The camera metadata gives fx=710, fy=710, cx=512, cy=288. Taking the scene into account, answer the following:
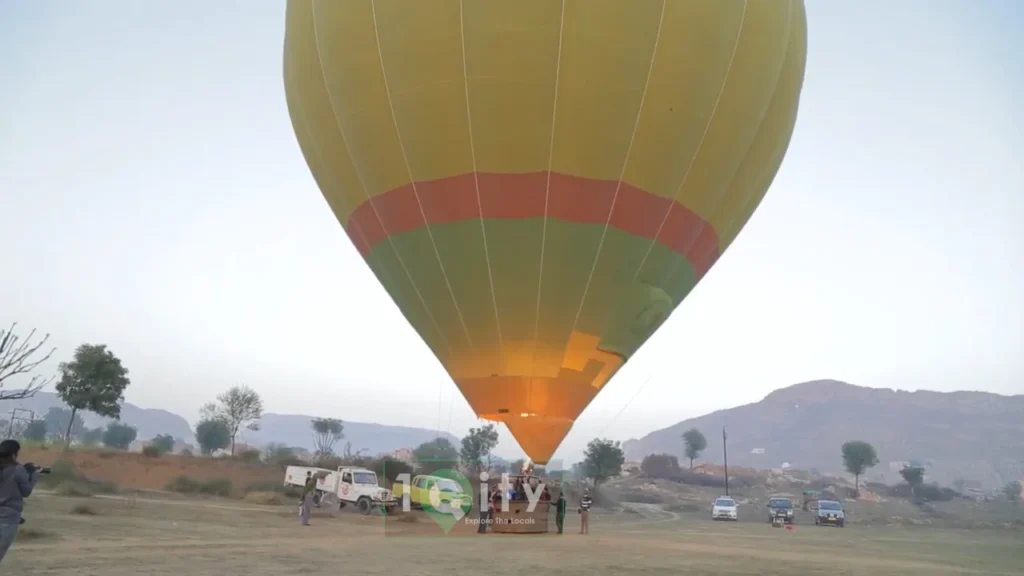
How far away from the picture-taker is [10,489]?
5.39 m

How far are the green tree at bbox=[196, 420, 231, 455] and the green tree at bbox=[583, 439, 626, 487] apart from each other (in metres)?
38.7

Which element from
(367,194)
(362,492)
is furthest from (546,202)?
(362,492)

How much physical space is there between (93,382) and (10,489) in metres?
45.8

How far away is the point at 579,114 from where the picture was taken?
936cm

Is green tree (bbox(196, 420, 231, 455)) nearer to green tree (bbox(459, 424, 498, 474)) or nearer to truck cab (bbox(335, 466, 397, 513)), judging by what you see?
green tree (bbox(459, 424, 498, 474))

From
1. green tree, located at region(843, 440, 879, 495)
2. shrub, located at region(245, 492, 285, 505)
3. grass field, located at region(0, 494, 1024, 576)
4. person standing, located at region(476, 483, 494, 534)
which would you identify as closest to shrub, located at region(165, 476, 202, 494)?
shrub, located at region(245, 492, 285, 505)

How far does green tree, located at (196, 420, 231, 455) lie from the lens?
74750 millimetres

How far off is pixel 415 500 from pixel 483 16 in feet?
62.5

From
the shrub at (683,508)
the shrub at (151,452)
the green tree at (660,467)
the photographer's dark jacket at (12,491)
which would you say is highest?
the green tree at (660,467)

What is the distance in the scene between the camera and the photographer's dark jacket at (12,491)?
5367mm

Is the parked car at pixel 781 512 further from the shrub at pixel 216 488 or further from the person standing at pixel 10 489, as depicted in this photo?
the person standing at pixel 10 489

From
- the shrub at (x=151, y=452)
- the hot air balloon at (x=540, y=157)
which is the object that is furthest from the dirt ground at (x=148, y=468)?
the hot air balloon at (x=540, y=157)

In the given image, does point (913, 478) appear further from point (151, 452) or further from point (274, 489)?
point (151, 452)

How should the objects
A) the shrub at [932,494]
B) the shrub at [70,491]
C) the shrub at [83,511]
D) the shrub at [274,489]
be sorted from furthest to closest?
the shrub at [932,494]
the shrub at [274,489]
the shrub at [70,491]
the shrub at [83,511]
